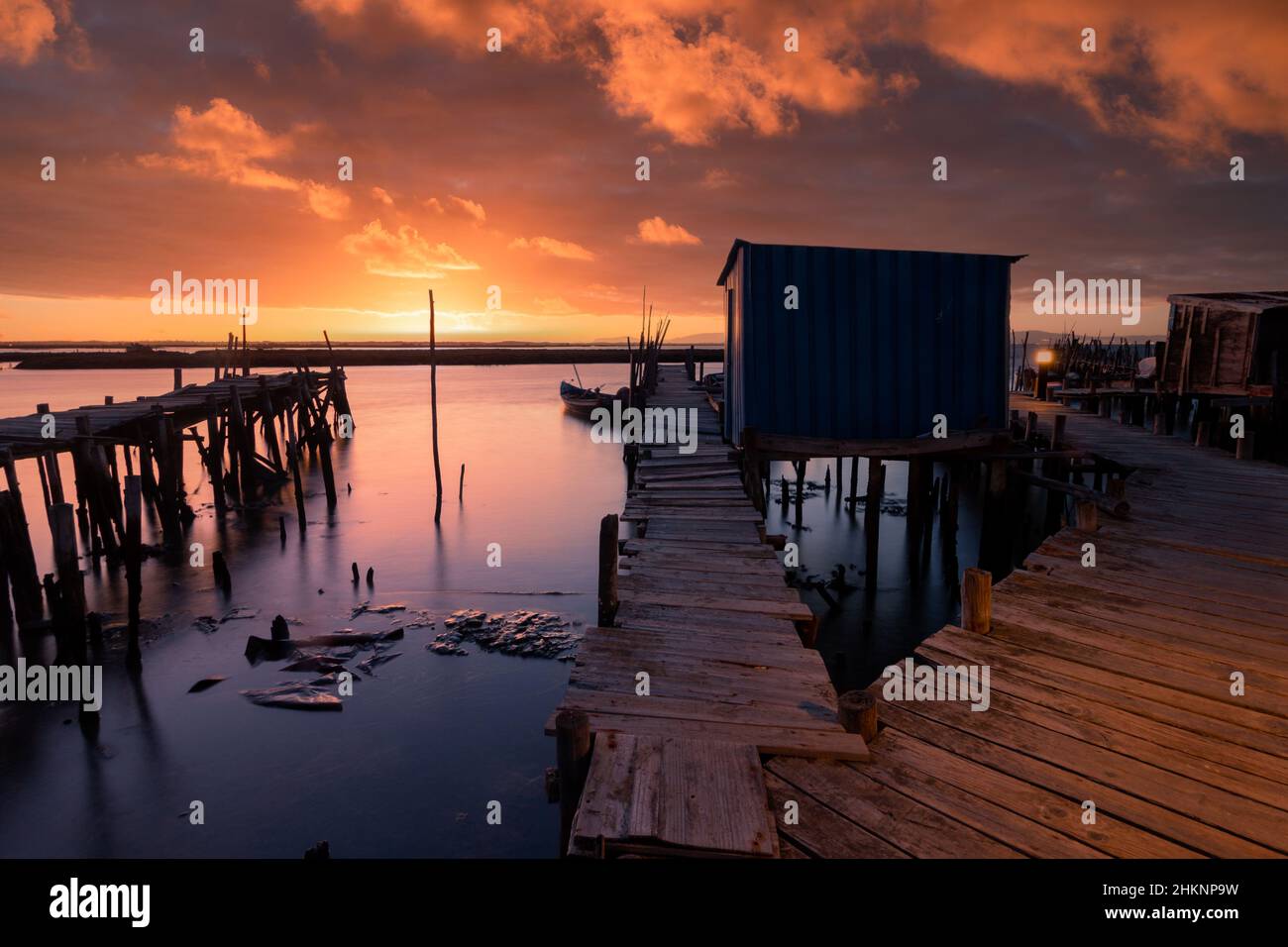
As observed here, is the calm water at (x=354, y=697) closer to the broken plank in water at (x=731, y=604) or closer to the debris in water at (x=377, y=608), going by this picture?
the debris in water at (x=377, y=608)

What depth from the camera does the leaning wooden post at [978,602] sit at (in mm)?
7020

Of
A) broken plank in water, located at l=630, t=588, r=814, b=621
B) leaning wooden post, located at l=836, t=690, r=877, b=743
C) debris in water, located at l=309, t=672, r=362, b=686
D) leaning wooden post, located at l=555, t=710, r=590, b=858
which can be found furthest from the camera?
debris in water, located at l=309, t=672, r=362, b=686

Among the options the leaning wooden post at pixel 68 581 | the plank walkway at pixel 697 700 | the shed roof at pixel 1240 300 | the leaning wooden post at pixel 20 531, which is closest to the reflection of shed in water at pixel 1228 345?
the shed roof at pixel 1240 300

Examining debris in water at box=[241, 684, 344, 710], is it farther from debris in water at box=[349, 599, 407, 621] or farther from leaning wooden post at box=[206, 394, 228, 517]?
leaning wooden post at box=[206, 394, 228, 517]

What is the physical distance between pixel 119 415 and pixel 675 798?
21.5 m

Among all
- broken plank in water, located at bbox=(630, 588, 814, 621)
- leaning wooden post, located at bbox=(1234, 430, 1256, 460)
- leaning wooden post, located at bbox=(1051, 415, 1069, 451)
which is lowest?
broken plank in water, located at bbox=(630, 588, 814, 621)

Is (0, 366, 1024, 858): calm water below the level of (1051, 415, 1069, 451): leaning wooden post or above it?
below

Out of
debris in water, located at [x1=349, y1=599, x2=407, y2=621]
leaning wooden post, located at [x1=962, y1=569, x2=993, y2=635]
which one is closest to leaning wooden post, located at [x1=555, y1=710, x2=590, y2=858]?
leaning wooden post, located at [x1=962, y1=569, x2=993, y2=635]

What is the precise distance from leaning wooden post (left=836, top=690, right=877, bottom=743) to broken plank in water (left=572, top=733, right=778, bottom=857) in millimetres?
797

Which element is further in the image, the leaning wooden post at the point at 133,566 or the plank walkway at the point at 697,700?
the leaning wooden post at the point at 133,566

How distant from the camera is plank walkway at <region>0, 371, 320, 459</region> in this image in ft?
47.6

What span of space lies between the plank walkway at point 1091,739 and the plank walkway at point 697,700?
29 centimetres
